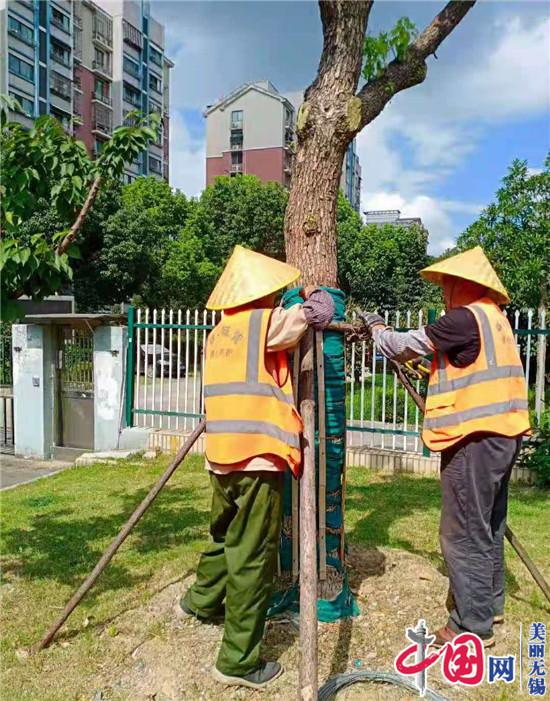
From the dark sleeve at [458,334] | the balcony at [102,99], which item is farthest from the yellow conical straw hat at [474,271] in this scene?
the balcony at [102,99]

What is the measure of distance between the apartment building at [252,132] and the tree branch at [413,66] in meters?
47.1

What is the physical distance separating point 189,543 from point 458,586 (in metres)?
2.44

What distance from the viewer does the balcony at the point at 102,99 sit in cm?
4462

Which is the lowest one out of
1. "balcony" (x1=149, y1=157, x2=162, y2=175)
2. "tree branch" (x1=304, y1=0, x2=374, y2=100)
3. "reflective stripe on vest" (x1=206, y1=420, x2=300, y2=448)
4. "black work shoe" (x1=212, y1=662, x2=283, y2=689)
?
"black work shoe" (x1=212, y1=662, x2=283, y2=689)

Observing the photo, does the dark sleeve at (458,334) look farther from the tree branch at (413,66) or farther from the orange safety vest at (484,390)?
the tree branch at (413,66)

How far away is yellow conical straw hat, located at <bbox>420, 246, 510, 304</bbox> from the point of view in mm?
3086

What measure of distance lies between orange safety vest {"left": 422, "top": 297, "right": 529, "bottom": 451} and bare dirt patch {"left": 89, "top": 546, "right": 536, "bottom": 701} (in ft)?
3.50

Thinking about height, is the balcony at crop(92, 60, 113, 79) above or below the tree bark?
above

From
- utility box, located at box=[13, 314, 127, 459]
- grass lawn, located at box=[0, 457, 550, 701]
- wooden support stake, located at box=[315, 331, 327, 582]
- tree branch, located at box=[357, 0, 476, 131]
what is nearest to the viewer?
grass lawn, located at box=[0, 457, 550, 701]

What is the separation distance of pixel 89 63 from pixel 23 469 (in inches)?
1695

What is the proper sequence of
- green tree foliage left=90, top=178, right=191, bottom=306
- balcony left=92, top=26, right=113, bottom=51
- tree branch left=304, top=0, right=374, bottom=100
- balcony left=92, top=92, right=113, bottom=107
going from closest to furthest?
tree branch left=304, top=0, right=374, bottom=100, green tree foliage left=90, top=178, right=191, bottom=306, balcony left=92, top=26, right=113, bottom=51, balcony left=92, top=92, right=113, bottom=107

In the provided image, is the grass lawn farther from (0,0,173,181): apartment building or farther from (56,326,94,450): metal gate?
(0,0,173,181): apartment building

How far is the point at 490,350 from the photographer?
2.99 m

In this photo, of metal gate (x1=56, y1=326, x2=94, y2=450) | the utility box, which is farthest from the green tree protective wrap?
metal gate (x1=56, y1=326, x2=94, y2=450)
